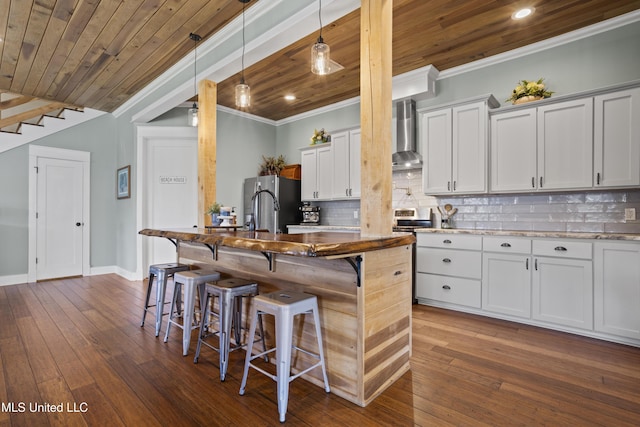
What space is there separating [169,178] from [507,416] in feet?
17.6

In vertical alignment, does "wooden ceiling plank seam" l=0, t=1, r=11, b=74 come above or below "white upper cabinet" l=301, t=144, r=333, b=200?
above

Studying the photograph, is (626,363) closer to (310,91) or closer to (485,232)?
(485,232)

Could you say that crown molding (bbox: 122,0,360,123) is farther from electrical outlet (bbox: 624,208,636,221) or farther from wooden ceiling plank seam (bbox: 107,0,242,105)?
electrical outlet (bbox: 624,208,636,221)

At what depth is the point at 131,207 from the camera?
17.4 feet

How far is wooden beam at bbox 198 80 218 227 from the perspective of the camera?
3.64 meters

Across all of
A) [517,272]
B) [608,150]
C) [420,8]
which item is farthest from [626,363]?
[420,8]

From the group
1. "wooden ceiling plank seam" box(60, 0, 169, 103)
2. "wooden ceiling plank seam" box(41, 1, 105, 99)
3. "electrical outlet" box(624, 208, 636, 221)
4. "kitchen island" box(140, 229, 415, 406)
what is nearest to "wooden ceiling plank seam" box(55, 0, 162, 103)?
"wooden ceiling plank seam" box(60, 0, 169, 103)

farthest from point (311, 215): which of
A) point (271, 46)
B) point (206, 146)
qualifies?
point (271, 46)

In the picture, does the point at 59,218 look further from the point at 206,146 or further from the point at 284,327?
the point at 284,327

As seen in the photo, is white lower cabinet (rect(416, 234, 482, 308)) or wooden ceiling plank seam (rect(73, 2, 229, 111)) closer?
wooden ceiling plank seam (rect(73, 2, 229, 111))

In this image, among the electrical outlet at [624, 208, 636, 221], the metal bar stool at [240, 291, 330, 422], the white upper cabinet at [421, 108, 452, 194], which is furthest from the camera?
the white upper cabinet at [421, 108, 452, 194]

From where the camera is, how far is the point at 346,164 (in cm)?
498

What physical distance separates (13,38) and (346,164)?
4.01m

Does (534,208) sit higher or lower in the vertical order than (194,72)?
lower
